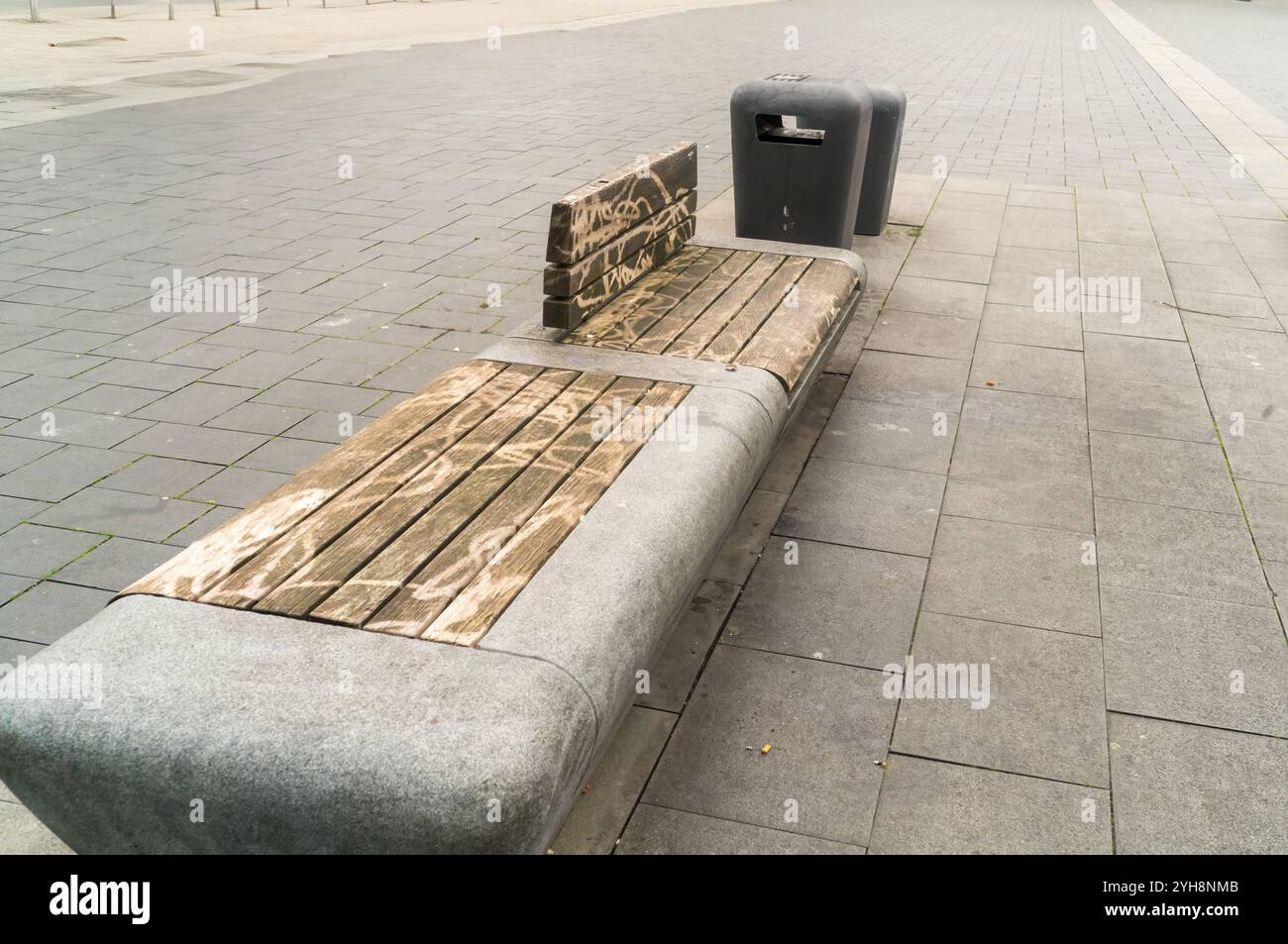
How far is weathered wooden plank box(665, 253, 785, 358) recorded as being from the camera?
4281mm

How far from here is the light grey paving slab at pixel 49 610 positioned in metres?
3.38

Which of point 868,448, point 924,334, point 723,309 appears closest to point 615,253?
point 723,309

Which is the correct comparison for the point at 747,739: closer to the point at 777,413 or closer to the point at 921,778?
the point at 921,778

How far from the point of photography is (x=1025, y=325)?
20.9 feet

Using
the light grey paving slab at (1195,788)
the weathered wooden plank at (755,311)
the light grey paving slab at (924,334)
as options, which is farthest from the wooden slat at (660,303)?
the light grey paving slab at (1195,788)

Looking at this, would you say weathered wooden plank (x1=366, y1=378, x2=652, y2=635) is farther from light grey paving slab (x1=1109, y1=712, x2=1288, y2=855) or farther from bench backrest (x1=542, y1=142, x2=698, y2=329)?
light grey paving slab (x1=1109, y1=712, x2=1288, y2=855)

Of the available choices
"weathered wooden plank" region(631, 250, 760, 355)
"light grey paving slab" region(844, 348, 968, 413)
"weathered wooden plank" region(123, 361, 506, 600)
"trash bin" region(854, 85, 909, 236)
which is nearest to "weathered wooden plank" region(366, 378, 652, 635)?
"weathered wooden plank" region(123, 361, 506, 600)

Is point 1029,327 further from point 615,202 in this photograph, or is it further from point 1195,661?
point 1195,661

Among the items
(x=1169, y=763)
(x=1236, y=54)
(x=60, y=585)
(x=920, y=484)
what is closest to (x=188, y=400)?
(x=60, y=585)

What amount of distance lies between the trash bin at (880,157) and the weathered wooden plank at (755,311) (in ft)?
8.63

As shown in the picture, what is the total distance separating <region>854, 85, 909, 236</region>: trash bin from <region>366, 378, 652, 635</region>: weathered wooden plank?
473 centimetres

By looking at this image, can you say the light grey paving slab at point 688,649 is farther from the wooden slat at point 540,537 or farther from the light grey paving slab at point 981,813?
the light grey paving slab at point 981,813

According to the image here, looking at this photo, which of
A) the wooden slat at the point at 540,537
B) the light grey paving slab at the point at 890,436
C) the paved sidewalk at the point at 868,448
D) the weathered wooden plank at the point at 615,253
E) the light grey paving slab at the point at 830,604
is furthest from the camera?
the light grey paving slab at the point at 890,436

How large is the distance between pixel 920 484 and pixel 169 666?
121 inches
